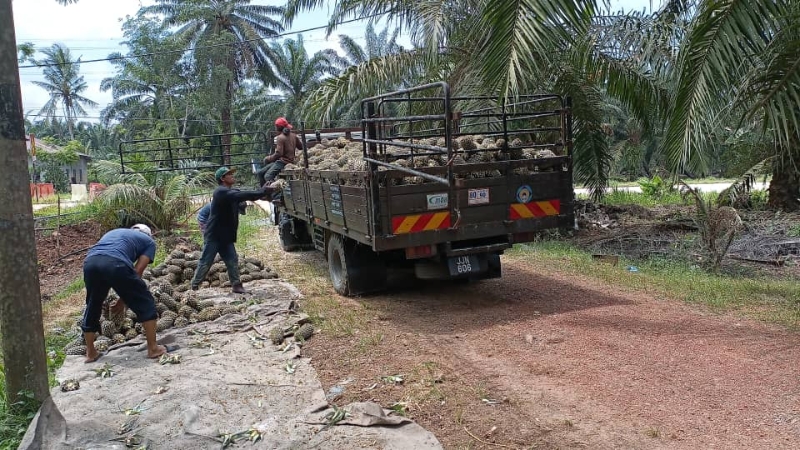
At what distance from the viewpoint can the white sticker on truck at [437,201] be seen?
268 inches

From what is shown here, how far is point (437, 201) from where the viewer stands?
682cm

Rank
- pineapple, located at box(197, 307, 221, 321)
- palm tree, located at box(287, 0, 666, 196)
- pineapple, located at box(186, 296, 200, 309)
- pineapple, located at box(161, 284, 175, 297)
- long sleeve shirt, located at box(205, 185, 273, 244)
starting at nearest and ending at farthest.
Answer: pineapple, located at box(197, 307, 221, 321)
pineapple, located at box(186, 296, 200, 309)
pineapple, located at box(161, 284, 175, 297)
long sleeve shirt, located at box(205, 185, 273, 244)
palm tree, located at box(287, 0, 666, 196)

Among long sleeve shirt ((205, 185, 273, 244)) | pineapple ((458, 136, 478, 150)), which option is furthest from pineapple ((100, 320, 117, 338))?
pineapple ((458, 136, 478, 150))

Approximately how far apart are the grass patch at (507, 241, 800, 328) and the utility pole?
6307 mm

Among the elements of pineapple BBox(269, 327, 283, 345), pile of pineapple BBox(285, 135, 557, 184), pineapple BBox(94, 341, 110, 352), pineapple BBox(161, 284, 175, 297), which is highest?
pile of pineapple BBox(285, 135, 557, 184)

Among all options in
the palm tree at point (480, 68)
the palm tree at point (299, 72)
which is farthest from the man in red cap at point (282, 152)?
the palm tree at point (299, 72)

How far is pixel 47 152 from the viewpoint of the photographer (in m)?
39.7

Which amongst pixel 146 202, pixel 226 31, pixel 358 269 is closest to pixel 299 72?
pixel 226 31

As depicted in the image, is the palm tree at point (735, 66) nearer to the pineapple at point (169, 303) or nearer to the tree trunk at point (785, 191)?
the pineapple at point (169, 303)

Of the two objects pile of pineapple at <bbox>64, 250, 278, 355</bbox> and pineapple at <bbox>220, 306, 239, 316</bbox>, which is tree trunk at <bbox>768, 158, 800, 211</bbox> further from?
pineapple at <bbox>220, 306, 239, 316</bbox>

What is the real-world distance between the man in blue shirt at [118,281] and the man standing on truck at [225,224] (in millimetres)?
2026

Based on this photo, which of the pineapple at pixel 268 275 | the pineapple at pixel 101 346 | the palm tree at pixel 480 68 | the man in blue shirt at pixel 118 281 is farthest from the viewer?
the palm tree at pixel 480 68

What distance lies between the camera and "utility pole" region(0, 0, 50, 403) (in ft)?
14.0

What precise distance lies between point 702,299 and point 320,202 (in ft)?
15.5
